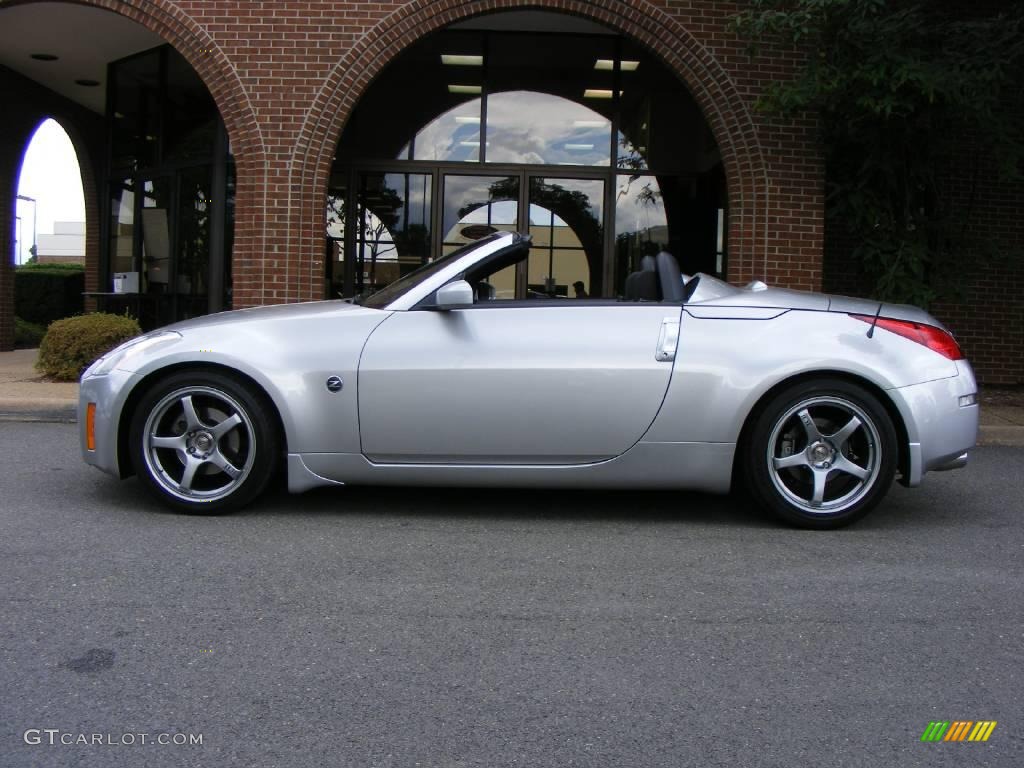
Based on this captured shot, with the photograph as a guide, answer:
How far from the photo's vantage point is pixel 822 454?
5.14 metres

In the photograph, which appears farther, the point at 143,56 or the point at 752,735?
the point at 143,56

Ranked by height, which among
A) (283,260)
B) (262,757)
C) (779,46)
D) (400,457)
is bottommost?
(262,757)

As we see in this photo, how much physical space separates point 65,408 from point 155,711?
255 inches

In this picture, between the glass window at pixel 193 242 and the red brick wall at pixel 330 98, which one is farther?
the glass window at pixel 193 242

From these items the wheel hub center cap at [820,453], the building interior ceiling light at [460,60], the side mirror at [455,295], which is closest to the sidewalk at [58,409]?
the wheel hub center cap at [820,453]

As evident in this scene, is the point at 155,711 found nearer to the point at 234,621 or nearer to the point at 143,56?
the point at 234,621

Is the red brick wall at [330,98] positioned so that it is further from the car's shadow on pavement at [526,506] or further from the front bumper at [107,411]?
the front bumper at [107,411]

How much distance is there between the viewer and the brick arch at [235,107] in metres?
10.6

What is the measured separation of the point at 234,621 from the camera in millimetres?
3654

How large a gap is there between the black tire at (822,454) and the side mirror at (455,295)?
155 cm

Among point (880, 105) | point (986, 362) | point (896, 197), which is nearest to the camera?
point (880, 105)

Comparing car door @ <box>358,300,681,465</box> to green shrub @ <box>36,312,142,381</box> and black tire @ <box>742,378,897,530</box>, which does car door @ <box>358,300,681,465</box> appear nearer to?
black tire @ <box>742,378,897,530</box>

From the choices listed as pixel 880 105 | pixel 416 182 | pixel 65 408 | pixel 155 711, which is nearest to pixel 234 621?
pixel 155 711

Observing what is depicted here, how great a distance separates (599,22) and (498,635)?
8366 millimetres
